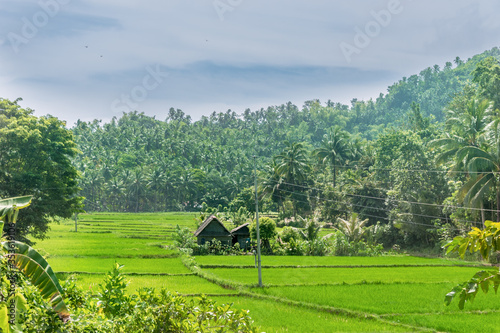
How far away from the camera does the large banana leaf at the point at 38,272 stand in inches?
221

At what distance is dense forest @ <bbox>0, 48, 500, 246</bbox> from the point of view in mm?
30609

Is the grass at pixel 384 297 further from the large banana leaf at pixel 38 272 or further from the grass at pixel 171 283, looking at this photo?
the large banana leaf at pixel 38 272

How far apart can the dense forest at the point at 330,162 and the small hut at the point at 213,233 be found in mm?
5191

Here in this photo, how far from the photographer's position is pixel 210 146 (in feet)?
268

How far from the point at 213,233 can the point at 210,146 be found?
164 ft

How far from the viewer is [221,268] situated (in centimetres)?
2481

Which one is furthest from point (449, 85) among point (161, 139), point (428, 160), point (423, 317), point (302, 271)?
point (423, 317)

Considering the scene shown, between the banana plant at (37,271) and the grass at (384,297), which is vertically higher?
the banana plant at (37,271)

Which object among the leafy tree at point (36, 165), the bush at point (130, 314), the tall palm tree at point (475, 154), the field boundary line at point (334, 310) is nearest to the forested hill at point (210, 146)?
the tall palm tree at point (475, 154)

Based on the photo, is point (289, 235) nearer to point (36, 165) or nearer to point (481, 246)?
point (36, 165)

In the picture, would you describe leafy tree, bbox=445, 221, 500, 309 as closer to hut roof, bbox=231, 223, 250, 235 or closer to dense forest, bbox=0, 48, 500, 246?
dense forest, bbox=0, 48, 500, 246

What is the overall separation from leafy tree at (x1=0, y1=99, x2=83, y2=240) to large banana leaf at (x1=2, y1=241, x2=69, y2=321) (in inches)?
665

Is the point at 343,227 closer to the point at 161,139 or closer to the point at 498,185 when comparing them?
the point at 498,185

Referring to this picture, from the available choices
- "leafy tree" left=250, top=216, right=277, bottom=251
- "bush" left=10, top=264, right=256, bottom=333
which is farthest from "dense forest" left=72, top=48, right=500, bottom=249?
"bush" left=10, top=264, right=256, bottom=333
